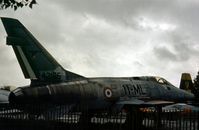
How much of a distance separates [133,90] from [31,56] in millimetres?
6631

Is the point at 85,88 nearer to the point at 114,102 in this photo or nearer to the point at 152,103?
the point at 114,102

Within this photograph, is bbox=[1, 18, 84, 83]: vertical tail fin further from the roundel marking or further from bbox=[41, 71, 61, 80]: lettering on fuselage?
the roundel marking

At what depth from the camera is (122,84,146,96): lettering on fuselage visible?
88.4 feet

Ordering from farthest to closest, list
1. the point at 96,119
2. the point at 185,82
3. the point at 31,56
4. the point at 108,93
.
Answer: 1. the point at 185,82
2. the point at 108,93
3. the point at 31,56
4. the point at 96,119

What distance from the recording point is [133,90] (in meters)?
27.2

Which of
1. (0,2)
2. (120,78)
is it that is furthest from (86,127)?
(120,78)

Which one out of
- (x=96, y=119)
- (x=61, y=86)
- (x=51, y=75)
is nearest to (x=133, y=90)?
(x=61, y=86)

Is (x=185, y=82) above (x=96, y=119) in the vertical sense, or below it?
above

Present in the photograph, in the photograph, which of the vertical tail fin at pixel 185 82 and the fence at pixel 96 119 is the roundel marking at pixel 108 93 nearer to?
the fence at pixel 96 119

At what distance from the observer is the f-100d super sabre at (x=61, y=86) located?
2312 centimetres

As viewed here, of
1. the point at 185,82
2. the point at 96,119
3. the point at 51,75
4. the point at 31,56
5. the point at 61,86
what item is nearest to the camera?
the point at 96,119

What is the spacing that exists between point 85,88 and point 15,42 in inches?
182

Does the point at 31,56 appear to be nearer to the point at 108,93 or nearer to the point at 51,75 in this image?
the point at 51,75

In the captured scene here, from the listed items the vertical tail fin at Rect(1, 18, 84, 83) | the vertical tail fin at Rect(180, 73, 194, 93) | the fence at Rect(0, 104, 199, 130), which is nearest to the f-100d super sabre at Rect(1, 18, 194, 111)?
the vertical tail fin at Rect(1, 18, 84, 83)
